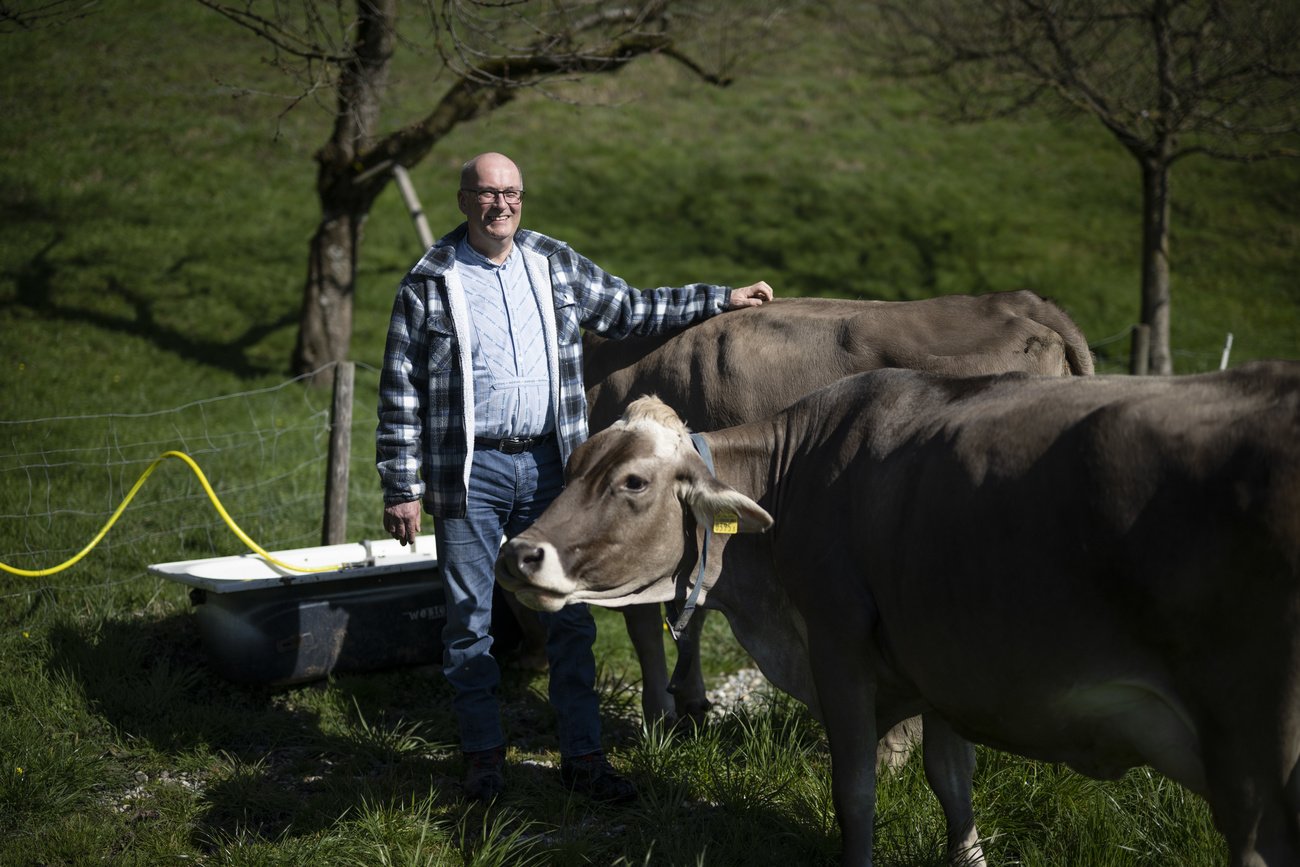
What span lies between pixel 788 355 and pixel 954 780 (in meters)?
1.93

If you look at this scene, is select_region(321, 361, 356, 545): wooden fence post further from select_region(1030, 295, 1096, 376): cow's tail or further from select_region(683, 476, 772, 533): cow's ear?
select_region(1030, 295, 1096, 376): cow's tail

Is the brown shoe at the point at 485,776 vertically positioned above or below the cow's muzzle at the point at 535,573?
below

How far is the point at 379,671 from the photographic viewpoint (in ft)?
16.7

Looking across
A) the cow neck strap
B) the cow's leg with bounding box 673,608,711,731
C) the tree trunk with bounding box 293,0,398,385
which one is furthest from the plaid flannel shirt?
the tree trunk with bounding box 293,0,398,385

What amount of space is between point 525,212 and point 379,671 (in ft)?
35.8

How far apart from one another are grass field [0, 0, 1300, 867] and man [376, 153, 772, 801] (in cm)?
41

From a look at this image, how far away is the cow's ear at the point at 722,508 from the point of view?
2.90 m

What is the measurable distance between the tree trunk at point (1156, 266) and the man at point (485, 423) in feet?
26.4

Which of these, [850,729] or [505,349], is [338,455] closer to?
[505,349]

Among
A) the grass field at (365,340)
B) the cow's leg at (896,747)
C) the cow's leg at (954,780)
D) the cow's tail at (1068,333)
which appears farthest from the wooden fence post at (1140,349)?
the cow's leg at (954,780)

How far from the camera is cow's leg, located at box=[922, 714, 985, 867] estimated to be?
315 centimetres

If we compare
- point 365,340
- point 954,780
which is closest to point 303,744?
point 954,780

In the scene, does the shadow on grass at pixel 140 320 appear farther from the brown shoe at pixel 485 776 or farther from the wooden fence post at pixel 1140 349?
the wooden fence post at pixel 1140 349

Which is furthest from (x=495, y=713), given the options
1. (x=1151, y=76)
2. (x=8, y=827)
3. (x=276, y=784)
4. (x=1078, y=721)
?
(x=1151, y=76)
